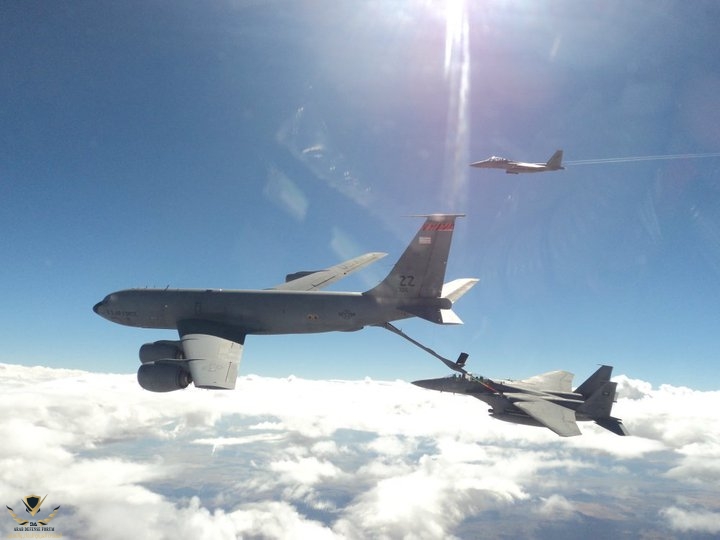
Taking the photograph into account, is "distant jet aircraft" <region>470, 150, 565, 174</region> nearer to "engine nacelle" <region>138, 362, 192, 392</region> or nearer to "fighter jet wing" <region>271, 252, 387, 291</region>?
"fighter jet wing" <region>271, 252, 387, 291</region>

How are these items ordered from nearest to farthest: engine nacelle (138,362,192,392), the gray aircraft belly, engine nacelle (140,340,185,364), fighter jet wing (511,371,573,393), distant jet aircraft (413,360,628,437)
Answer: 1. engine nacelle (138,362,192,392)
2. distant jet aircraft (413,360,628,437)
3. engine nacelle (140,340,185,364)
4. the gray aircraft belly
5. fighter jet wing (511,371,573,393)

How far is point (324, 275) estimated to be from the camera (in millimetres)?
33781

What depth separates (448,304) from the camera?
2511cm

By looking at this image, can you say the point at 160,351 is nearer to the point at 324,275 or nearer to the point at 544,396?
the point at 324,275

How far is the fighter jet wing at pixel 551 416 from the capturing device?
19.6 metres

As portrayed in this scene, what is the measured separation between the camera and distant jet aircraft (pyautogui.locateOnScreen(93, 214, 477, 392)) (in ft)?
71.1

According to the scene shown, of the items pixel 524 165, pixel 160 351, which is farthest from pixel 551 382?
pixel 160 351

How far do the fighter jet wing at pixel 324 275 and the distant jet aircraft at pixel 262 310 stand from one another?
0.22m

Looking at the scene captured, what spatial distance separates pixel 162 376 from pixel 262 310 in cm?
811

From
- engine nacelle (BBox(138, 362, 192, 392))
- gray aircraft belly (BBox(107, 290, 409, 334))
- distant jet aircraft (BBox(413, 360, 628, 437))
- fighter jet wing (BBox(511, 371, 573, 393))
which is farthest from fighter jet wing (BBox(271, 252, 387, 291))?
fighter jet wing (BBox(511, 371, 573, 393))

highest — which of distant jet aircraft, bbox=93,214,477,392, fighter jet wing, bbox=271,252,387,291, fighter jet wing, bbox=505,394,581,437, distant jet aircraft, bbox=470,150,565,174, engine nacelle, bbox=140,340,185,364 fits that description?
distant jet aircraft, bbox=470,150,565,174

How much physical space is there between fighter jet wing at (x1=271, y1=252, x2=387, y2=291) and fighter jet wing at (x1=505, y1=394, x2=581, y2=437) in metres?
16.7

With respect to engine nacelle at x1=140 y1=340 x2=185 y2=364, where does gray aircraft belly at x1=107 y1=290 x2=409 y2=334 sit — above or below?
above

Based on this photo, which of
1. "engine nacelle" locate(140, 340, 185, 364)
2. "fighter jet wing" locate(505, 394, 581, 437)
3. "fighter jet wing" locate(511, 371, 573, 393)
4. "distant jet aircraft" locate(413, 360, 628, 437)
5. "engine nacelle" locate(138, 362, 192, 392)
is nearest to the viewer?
"fighter jet wing" locate(505, 394, 581, 437)
